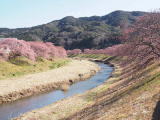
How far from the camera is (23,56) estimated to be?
77.8 m

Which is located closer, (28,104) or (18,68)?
(28,104)

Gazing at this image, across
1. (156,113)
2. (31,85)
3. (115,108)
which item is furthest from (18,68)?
(156,113)

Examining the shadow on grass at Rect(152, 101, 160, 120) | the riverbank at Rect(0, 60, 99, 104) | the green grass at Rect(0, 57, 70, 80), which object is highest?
the shadow on grass at Rect(152, 101, 160, 120)

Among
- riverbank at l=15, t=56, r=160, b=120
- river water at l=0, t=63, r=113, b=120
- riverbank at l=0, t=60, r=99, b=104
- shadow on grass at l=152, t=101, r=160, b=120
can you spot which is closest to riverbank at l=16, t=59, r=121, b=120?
riverbank at l=15, t=56, r=160, b=120

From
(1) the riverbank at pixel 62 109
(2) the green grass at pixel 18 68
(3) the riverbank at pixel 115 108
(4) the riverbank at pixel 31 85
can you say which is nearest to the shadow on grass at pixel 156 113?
(3) the riverbank at pixel 115 108

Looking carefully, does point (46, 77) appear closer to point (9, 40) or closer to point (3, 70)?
point (3, 70)

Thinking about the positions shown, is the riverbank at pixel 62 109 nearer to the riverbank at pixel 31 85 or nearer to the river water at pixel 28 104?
the river water at pixel 28 104

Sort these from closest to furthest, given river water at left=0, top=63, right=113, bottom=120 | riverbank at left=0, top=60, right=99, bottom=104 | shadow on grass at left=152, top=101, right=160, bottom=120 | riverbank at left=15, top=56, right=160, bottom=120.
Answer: shadow on grass at left=152, top=101, right=160, bottom=120
riverbank at left=15, top=56, right=160, bottom=120
river water at left=0, top=63, right=113, bottom=120
riverbank at left=0, top=60, right=99, bottom=104

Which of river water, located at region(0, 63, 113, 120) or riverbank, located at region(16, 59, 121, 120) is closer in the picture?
riverbank, located at region(16, 59, 121, 120)

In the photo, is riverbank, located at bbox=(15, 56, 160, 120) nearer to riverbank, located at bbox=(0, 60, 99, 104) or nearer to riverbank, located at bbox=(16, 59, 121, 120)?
riverbank, located at bbox=(16, 59, 121, 120)

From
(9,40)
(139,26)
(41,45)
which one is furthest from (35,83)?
(41,45)

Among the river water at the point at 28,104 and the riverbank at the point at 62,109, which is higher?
the riverbank at the point at 62,109

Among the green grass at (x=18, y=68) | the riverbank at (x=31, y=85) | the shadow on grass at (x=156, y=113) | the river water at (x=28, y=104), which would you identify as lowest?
the river water at (x=28, y=104)

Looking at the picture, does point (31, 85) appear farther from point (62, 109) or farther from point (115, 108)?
point (115, 108)
